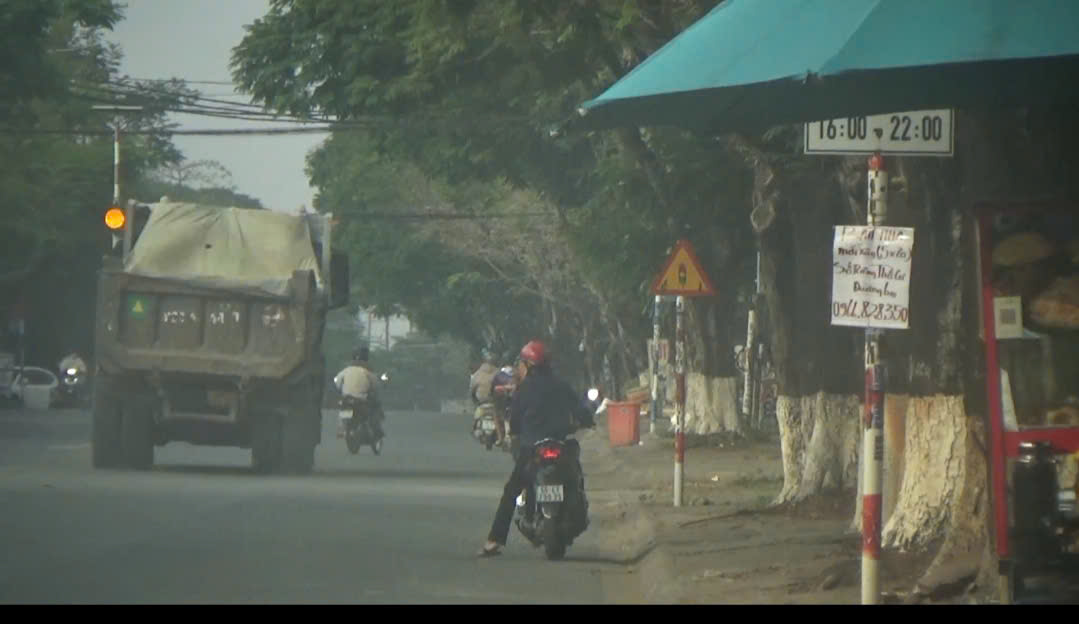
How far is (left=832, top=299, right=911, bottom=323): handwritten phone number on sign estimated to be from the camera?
33.7 ft

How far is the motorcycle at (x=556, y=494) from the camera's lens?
1538 centimetres

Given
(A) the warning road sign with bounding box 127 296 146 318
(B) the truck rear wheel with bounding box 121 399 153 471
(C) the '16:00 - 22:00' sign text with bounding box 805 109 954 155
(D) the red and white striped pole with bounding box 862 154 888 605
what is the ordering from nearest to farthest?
1. (D) the red and white striped pole with bounding box 862 154 888 605
2. (C) the '16:00 - 22:00' sign text with bounding box 805 109 954 155
3. (A) the warning road sign with bounding box 127 296 146 318
4. (B) the truck rear wheel with bounding box 121 399 153 471

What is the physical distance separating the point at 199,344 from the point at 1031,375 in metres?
14.5

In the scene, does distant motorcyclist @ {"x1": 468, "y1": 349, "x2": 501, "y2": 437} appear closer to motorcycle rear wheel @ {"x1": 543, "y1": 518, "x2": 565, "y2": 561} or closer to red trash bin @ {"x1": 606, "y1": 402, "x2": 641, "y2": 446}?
red trash bin @ {"x1": 606, "y1": 402, "x2": 641, "y2": 446}

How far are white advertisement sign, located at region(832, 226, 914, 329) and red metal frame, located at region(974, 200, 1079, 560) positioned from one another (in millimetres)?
710

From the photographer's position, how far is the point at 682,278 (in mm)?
21688

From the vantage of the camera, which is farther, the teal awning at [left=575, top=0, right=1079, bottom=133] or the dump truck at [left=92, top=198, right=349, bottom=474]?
the dump truck at [left=92, top=198, right=349, bottom=474]

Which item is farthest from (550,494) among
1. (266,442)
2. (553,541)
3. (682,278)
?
(266,442)

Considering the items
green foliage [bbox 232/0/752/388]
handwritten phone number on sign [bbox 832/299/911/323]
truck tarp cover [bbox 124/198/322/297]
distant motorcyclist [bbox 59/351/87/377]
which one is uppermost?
green foliage [bbox 232/0/752/388]

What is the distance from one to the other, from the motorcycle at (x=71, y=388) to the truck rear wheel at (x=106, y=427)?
4172cm

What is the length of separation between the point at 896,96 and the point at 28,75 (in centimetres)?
2706

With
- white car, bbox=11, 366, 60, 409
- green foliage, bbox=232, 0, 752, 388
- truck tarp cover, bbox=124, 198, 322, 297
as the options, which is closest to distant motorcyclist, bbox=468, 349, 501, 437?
green foliage, bbox=232, 0, 752, 388

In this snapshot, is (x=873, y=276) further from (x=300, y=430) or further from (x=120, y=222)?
(x=120, y=222)

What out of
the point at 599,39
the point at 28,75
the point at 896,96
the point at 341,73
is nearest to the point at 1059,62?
the point at 896,96
